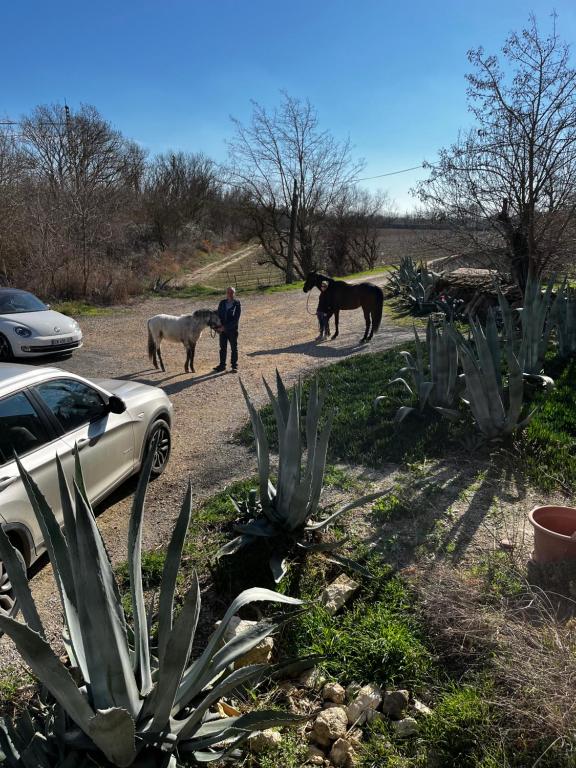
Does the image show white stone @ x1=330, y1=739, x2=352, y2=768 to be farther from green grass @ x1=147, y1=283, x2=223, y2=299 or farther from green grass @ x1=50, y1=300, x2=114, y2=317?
green grass @ x1=147, y1=283, x2=223, y2=299

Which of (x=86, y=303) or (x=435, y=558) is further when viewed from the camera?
(x=86, y=303)

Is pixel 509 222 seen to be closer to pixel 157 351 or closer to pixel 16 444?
pixel 157 351

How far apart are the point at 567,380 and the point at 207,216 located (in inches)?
1762

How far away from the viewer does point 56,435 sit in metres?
4.49

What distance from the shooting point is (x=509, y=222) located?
10.8 meters

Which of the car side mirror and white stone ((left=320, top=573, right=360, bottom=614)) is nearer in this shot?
white stone ((left=320, top=573, right=360, bottom=614))

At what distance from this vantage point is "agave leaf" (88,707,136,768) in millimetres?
1784

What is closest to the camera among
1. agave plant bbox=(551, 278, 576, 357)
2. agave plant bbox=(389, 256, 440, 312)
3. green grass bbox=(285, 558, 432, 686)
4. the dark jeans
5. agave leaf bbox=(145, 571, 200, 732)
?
agave leaf bbox=(145, 571, 200, 732)

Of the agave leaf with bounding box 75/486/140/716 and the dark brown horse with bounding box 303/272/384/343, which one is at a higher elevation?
the dark brown horse with bounding box 303/272/384/343

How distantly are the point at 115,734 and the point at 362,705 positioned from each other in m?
1.45

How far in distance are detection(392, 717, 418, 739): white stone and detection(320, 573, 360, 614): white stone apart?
928 mm

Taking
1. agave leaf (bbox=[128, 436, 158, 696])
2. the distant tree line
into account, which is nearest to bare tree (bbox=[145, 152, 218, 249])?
the distant tree line

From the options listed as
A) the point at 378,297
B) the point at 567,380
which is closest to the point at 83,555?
the point at 567,380

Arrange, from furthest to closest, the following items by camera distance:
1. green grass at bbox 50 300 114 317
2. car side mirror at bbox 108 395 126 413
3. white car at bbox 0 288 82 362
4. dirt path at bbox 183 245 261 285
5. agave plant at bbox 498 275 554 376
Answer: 1. dirt path at bbox 183 245 261 285
2. green grass at bbox 50 300 114 317
3. white car at bbox 0 288 82 362
4. agave plant at bbox 498 275 554 376
5. car side mirror at bbox 108 395 126 413
